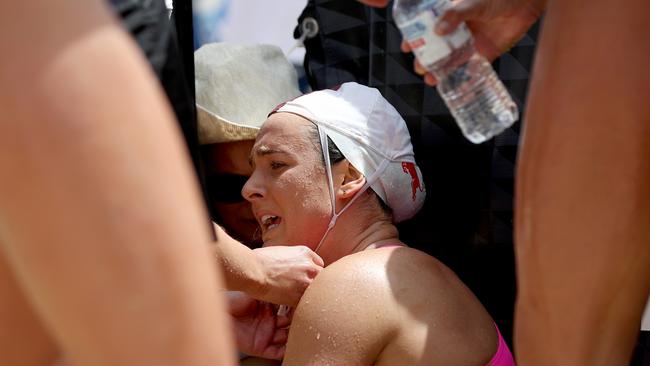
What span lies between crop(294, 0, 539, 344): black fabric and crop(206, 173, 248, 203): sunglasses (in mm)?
552

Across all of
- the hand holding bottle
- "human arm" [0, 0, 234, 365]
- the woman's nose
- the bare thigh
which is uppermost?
"human arm" [0, 0, 234, 365]

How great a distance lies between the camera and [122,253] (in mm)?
1000

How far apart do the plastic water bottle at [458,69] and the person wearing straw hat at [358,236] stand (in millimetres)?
552

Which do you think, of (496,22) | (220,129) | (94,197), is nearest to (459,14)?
(496,22)

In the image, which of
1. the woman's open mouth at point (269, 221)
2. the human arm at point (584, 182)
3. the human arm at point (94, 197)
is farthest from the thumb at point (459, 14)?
the woman's open mouth at point (269, 221)

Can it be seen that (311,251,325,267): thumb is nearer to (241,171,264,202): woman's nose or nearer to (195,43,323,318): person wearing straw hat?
(241,171,264,202): woman's nose

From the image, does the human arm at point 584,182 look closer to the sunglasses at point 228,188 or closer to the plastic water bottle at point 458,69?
the plastic water bottle at point 458,69

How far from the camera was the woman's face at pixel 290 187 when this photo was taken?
8.95ft

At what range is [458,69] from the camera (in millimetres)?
1804

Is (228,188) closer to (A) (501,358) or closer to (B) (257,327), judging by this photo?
(B) (257,327)

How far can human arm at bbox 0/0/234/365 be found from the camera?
3.24 feet

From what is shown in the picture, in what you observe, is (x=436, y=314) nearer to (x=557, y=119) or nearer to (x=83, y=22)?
(x=557, y=119)

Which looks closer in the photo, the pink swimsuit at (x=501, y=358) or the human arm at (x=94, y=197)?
the human arm at (x=94, y=197)

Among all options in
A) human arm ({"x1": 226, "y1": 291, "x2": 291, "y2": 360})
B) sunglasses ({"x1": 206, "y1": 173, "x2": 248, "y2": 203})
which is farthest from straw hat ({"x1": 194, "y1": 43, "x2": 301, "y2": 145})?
human arm ({"x1": 226, "y1": 291, "x2": 291, "y2": 360})
